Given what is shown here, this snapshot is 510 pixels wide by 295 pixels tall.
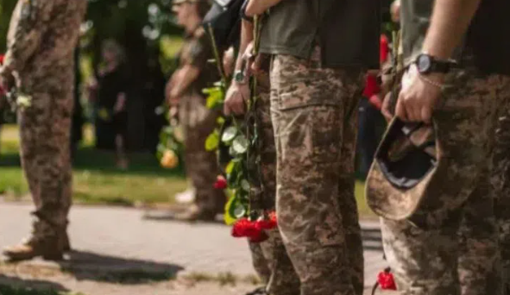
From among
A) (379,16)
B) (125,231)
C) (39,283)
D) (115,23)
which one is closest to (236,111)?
(379,16)

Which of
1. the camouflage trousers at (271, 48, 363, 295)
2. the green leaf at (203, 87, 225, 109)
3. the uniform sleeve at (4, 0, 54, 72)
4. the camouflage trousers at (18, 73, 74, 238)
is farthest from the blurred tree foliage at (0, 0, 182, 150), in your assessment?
the camouflage trousers at (271, 48, 363, 295)

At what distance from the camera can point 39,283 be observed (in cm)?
704

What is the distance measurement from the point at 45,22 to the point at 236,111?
7.73ft

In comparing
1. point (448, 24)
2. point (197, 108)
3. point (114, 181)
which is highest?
point (448, 24)

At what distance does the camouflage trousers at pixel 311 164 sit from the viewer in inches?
185

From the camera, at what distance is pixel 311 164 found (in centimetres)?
474

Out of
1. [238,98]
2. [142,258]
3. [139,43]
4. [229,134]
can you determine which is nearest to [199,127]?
[142,258]

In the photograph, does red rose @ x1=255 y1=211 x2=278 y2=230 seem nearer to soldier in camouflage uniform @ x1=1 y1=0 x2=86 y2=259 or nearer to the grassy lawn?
soldier in camouflage uniform @ x1=1 y1=0 x2=86 y2=259

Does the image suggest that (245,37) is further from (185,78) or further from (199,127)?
(199,127)

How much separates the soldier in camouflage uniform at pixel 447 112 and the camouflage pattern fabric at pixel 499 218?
8.5 inches

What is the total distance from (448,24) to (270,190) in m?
1.84

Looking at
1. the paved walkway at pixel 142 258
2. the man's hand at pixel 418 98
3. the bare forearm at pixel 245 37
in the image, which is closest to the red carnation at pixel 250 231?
the bare forearm at pixel 245 37

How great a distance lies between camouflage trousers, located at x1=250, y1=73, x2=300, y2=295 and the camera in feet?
17.4

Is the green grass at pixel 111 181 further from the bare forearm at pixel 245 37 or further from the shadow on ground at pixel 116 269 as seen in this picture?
the bare forearm at pixel 245 37
